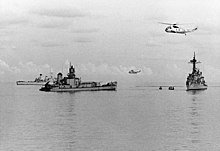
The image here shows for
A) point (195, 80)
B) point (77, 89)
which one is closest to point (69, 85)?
point (77, 89)

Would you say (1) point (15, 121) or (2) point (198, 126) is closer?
(2) point (198, 126)

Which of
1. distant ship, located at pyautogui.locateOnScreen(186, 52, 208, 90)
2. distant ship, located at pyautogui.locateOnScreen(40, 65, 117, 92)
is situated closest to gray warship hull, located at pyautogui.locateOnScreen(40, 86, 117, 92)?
distant ship, located at pyautogui.locateOnScreen(40, 65, 117, 92)

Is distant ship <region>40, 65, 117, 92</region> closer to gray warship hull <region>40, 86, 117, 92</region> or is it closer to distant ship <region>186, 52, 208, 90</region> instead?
gray warship hull <region>40, 86, 117, 92</region>

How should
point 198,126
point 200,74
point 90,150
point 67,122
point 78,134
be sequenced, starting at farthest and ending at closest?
point 200,74
point 67,122
point 198,126
point 78,134
point 90,150

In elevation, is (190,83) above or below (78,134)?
above

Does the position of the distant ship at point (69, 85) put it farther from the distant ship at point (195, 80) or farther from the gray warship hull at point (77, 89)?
the distant ship at point (195, 80)

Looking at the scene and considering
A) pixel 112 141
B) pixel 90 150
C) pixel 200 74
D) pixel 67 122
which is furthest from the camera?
pixel 200 74

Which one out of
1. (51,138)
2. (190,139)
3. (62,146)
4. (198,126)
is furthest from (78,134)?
(198,126)

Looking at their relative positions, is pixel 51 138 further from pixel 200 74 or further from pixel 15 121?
pixel 200 74

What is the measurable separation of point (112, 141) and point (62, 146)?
432 cm

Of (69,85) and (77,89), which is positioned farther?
(77,89)

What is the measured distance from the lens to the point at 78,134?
4484 cm

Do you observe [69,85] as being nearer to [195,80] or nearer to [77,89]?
[77,89]

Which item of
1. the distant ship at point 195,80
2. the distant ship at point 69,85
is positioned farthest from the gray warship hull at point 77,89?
the distant ship at point 195,80
